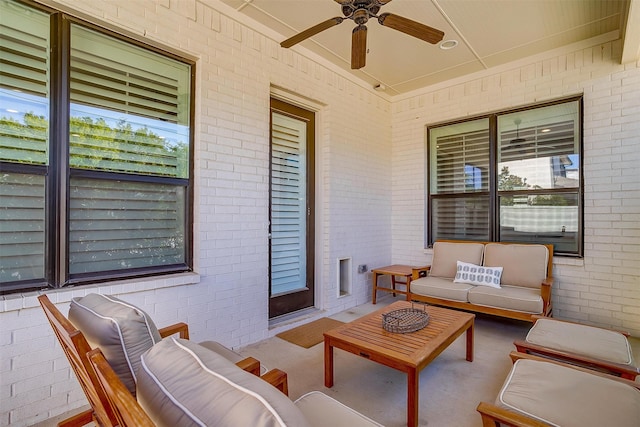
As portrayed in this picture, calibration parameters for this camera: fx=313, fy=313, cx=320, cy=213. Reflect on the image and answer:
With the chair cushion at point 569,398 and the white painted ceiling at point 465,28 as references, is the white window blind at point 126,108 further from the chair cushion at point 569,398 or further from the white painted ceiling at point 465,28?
the chair cushion at point 569,398

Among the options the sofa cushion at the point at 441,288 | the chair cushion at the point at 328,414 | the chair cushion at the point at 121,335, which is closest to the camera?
the chair cushion at the point at 121,335

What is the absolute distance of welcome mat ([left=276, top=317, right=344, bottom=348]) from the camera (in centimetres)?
311

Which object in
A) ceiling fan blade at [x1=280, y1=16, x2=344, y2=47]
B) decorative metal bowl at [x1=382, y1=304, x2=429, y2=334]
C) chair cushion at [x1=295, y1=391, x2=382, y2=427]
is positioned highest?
ceiling fan blade at [x1=280, y1=16, x2=344, y2=47]

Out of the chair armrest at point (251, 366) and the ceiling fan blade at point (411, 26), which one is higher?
the ceiling fan blade at point (411, 26)

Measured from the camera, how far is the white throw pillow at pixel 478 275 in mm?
3641

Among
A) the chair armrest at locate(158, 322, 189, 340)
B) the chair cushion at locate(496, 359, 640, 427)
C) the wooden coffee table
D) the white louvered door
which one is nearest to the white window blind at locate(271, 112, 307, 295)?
the white louvered door

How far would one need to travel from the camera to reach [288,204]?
379 cm

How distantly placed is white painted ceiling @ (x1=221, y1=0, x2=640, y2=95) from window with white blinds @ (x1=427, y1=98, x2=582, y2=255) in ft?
2.48

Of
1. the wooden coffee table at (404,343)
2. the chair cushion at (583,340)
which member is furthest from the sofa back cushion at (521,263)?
the wooden coffee table at (404,343)

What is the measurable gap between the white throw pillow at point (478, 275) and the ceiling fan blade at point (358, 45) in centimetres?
270

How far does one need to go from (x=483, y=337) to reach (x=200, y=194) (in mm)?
3173

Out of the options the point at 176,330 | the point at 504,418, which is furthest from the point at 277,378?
the point at 504,418

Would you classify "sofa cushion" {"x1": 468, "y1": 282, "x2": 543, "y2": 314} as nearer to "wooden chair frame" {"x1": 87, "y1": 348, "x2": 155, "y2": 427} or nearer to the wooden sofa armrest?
the wooden sofa armrest

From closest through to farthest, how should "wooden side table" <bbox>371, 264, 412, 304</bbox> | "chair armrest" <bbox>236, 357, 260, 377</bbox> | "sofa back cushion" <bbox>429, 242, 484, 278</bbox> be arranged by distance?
"chair armrest" <bbox>236, 357, 260, 377</bbox> → "sofa back cushion" <bbox>429, 242, 484, 278</bbox> → "wooden side table" <bbox>371, 264, 412, 304</bbox>
